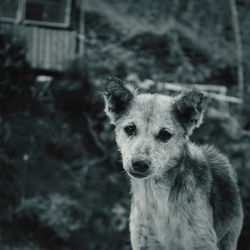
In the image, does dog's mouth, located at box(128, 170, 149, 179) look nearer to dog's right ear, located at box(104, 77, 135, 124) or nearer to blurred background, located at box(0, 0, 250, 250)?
dog's right ear, located at box(104, 77, 135, 124)

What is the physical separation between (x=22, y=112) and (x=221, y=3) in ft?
25.2

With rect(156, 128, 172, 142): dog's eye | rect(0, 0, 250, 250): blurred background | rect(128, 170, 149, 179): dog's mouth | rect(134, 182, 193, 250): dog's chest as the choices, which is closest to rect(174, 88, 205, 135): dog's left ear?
rect(156, 128, 172, 142): dog's eye

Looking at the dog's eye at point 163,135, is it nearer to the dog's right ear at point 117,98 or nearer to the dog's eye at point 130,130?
the dog's eye at point 130,130

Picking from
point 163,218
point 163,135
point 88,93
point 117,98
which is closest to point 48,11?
point 88,93

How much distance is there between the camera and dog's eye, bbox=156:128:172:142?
Answer: 4.18 metres

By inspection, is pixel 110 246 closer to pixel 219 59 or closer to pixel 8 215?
pixel 8 215

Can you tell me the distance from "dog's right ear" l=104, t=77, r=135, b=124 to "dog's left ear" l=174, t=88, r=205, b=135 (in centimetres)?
44

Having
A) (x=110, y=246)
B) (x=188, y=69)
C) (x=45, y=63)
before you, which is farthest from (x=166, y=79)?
(x=110, y=246)

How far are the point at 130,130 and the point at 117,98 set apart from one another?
0.41m

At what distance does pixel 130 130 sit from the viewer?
428cm

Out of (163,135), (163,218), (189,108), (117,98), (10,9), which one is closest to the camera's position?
(163,218)

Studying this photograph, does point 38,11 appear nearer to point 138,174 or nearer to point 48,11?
point 48,11

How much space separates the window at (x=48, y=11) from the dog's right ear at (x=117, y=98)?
35.3 feet

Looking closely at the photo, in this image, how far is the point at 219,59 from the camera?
1527 cm
